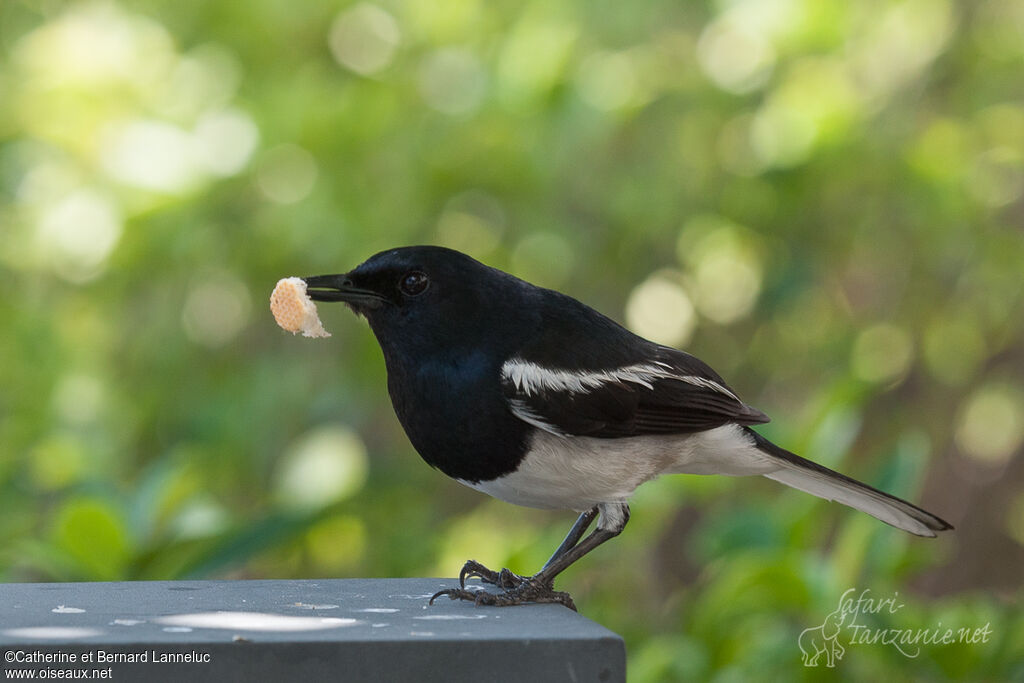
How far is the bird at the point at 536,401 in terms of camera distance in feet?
8.03

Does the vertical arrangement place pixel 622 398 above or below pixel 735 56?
below

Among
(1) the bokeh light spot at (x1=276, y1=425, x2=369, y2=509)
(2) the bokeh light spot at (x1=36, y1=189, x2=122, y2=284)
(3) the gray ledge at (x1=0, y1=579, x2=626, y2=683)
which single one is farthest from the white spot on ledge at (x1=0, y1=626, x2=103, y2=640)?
(2) the bokeh light spot at (x1=36, y1=189, x2=122, y2=284)

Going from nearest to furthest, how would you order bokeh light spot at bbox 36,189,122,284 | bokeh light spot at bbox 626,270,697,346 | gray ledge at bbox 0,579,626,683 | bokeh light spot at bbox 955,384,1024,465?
gray ledge at bbox 0,579,626,683 < bokeh light spot at bbox 36,189,122,284 < bokeh light spot at bbox 626,270,697,346 < bokeh light spot at bbox 955,384,1024,465

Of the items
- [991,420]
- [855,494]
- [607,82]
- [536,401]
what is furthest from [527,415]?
[991,420]

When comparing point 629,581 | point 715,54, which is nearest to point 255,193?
point 715,54

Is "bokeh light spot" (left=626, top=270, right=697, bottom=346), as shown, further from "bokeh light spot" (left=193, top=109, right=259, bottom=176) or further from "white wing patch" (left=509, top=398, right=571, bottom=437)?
"white wing patch" (left=509, top=398, right=571, bottom=437)

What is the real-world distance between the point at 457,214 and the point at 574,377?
2.58 metres

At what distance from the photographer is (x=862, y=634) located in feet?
11.0

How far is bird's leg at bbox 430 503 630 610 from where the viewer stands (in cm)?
243

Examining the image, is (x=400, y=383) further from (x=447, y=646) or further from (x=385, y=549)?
(x=385, y=549)

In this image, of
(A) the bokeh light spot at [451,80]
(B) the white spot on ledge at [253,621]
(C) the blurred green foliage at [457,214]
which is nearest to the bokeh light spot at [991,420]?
(C) the blurred green foliage at [457,214]

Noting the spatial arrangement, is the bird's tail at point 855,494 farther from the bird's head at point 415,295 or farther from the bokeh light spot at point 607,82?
the bokeh light spot at point 607,82

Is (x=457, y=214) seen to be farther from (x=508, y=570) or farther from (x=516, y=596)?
(x=516, y=596)

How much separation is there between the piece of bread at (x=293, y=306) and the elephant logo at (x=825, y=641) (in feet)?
5.91
